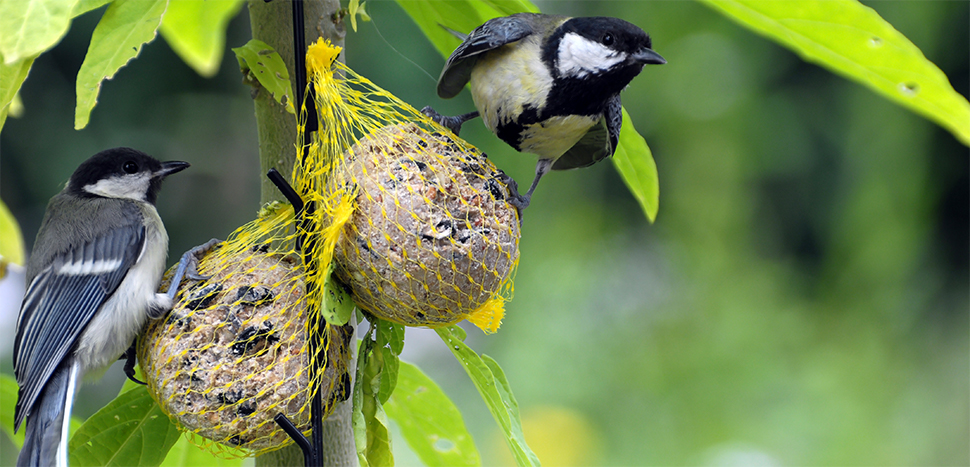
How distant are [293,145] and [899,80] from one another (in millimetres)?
679

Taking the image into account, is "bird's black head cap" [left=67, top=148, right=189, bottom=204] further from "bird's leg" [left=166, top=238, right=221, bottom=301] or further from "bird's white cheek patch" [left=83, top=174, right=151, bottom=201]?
"bird's leg" [left=166, top=238, right=221, bottom=301]

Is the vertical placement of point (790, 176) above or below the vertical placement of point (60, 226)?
below

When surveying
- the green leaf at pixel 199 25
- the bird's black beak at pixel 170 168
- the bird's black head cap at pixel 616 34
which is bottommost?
the bird's black beak at pixel 170 168

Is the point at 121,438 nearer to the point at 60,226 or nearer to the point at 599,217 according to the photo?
the point at 60,226

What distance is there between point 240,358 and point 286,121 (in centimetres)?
31

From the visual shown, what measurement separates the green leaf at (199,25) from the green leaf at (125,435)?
413 mm

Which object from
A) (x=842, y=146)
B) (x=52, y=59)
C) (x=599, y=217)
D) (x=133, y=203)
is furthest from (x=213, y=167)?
(x=842, y=146)

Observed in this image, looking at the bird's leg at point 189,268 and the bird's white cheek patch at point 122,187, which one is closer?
the bird's leg at point 189,268

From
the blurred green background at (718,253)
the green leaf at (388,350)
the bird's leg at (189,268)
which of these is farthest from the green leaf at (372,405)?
the blurred green background at (718,253)

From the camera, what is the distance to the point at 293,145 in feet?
2.93

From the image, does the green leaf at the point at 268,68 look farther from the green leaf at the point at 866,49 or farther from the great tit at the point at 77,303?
the green leaf at the point at 866,49

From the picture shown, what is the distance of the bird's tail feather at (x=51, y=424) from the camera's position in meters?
0.77

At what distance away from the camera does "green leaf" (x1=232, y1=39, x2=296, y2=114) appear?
32.2 inches

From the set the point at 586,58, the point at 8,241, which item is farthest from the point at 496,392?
the point at 8,241
